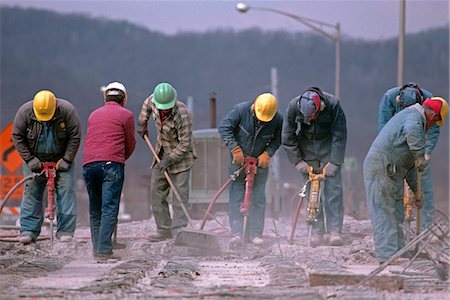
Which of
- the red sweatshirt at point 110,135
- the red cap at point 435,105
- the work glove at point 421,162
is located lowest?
the work glove at point 421,162

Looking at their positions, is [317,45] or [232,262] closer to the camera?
[232,262]

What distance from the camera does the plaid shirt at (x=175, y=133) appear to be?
44.1 ft

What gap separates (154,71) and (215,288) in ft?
457

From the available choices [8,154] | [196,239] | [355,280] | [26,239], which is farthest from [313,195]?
[8,154]

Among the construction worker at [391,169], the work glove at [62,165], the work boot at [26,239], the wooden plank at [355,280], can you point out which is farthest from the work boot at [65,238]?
the wooden plank at [355,280]

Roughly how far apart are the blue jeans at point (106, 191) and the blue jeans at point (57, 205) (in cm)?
127

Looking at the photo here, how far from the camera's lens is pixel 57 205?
43.8 feet

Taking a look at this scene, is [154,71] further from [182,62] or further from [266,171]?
[266,171]

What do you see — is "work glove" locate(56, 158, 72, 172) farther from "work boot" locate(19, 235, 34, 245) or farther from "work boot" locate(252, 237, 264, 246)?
"work boot" locate(252, 237, 264, 246)

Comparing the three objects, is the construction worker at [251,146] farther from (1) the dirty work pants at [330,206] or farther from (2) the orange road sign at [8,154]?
(2) the orange road sign at [8,154]

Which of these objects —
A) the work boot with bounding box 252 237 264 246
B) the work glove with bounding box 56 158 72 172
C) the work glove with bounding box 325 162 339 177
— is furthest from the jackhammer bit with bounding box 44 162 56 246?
the work glove with bounding box 325 162 339 177

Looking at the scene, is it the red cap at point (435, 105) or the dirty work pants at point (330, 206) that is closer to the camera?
the red cap at point (435, 105)

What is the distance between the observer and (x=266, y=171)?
13578mm

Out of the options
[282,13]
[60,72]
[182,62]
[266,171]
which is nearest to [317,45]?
[182,62]
